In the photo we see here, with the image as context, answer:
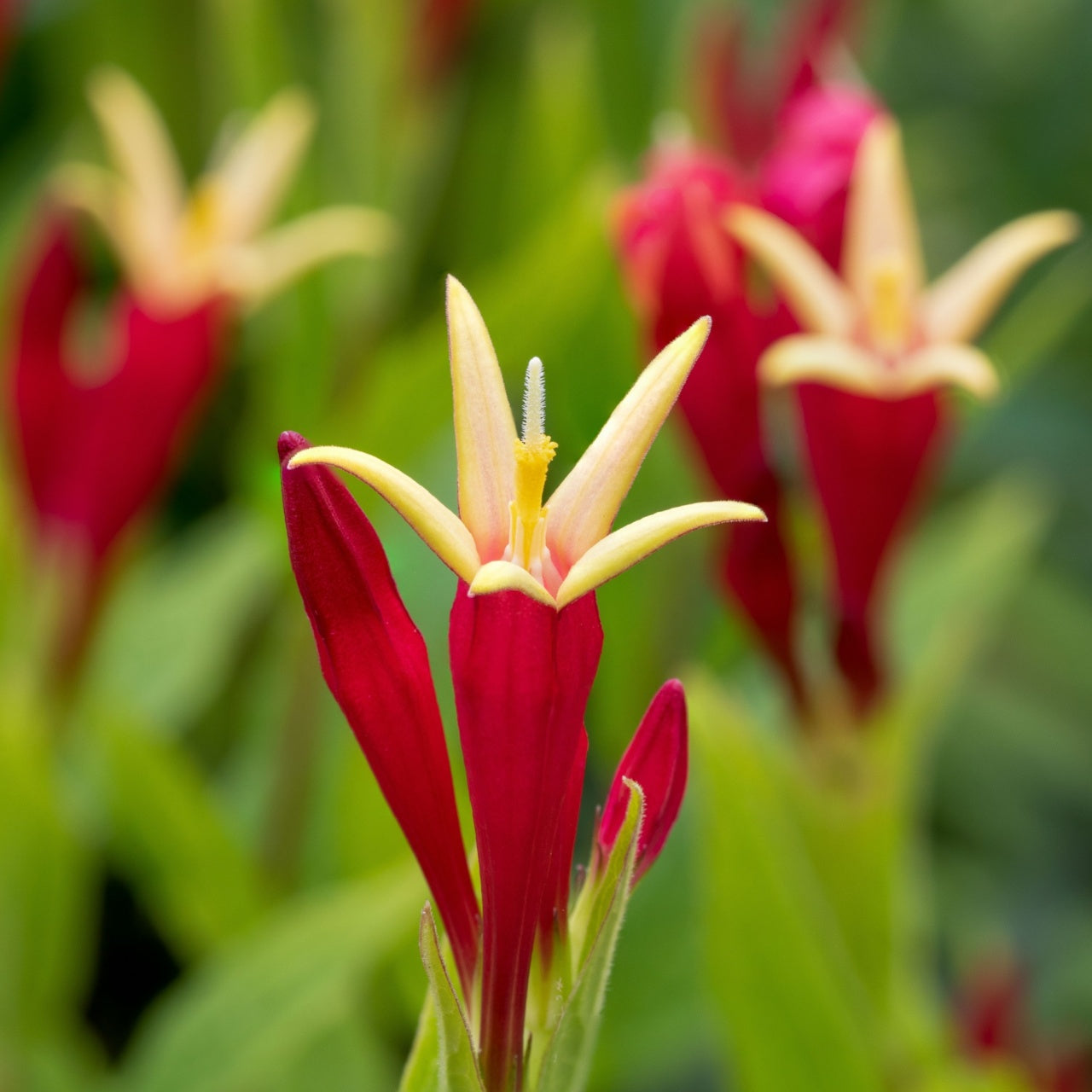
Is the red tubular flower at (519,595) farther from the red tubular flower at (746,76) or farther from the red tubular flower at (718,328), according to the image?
the red tubular flower at (746,76)

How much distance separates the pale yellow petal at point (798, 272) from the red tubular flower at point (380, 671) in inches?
6.8

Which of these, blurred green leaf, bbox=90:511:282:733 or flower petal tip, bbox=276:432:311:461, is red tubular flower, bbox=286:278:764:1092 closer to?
flower petal tip, bbox=276:432:311:461

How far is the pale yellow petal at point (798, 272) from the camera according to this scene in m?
0.38

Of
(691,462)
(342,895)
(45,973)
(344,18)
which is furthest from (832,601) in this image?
(344,18)

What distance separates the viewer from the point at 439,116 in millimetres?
804

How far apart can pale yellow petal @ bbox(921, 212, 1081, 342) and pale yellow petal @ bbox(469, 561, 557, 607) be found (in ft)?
0.74

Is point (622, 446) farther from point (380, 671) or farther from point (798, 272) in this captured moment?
point (798, 272)

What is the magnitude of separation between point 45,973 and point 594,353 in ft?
0.98

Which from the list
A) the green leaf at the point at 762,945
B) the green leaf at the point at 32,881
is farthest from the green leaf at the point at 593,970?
the green leaf at the point at 32,881

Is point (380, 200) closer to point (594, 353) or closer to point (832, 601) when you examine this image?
point (594, 353)

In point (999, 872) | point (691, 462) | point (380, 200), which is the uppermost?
point (380, 200)

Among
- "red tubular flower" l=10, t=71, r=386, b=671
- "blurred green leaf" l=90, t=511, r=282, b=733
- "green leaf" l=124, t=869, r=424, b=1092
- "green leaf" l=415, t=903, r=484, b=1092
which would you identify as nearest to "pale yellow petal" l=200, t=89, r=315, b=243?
"red tubular flower" l=10, t=71, r=386, b=671

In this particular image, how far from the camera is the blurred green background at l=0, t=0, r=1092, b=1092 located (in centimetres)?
49

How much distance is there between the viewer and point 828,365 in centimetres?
37
